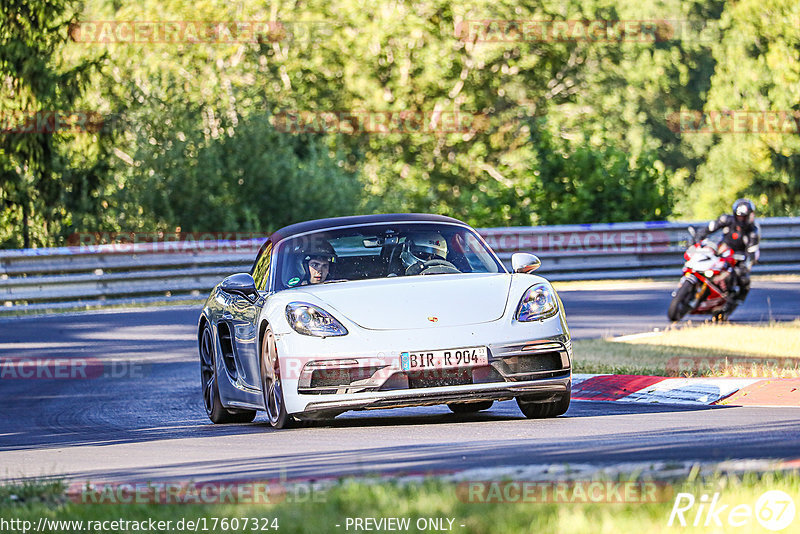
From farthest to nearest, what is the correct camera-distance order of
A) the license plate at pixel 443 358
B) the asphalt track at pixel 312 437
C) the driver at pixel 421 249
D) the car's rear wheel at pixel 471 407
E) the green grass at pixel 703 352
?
the green grass at pixel 703 352
the car's rear wheel at pixel 471 407
the driver at pixel 421 249
the license plate at pixel 443 358
the asphalt track at pixel 312 437

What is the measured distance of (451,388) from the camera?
8711 millimetres

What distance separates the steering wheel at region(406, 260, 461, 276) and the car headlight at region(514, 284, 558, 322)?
726mm

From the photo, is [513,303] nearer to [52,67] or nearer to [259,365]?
[259,365]

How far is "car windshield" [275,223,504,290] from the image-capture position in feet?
31.9

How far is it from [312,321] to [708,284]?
9733mm

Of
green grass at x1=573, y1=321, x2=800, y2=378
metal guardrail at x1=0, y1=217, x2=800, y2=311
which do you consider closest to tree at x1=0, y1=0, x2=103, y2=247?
metal guardrail at x1=0, y1=217, x2=800, y2=311

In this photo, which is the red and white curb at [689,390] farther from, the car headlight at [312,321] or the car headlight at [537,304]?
the car headlight at [312,321]

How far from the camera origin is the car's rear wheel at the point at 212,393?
1074 cm

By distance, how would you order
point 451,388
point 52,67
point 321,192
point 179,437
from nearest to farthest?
point 451,388 < point 179,437 < point 52,67 < point 321,192

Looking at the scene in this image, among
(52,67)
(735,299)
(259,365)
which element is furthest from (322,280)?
(52,67)

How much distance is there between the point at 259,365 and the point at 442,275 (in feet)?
4.48

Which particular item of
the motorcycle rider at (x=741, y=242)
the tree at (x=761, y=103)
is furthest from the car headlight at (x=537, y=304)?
the tree at (x=761, y=103)

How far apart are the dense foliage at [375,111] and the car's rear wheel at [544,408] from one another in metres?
20.7

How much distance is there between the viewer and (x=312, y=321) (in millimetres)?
8930
